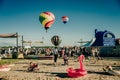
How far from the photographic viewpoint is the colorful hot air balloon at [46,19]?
37.7 meters

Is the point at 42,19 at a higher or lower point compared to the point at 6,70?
higher

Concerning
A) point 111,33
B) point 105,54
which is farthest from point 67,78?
point 111,33

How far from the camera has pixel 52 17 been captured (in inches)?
1517

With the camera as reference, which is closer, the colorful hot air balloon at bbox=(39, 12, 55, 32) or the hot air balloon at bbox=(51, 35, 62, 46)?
the colorful hot air balloon at bbox=(39, 12, 55, 32)

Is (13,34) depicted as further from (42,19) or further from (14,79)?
(14,79)

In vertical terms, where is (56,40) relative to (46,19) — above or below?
below

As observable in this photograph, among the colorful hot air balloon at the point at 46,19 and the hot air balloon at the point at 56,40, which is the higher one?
the colorful hot air balloon at the point at 46,19

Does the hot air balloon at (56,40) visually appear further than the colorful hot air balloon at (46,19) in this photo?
Yes

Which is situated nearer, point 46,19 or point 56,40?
point 46,19

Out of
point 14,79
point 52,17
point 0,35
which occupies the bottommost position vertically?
point 14,79

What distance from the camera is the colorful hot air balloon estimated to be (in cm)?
3766

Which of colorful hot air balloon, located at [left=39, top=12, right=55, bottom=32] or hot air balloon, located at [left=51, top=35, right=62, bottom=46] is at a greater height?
colorful hot air balloon, located at [left=39, top=12, right=55, bottom=32]

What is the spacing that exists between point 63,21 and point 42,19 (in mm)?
14511

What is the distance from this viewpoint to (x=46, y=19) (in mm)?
37625
